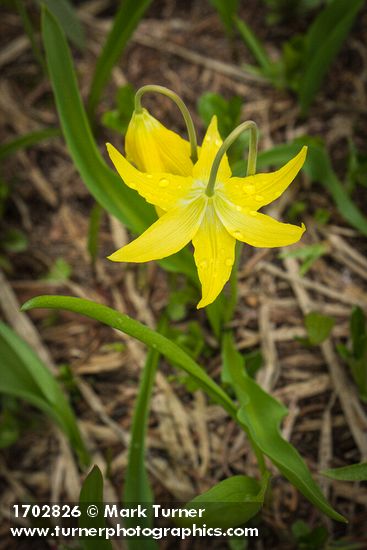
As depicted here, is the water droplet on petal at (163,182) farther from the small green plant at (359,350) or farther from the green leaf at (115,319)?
the small green plant at (359,350)

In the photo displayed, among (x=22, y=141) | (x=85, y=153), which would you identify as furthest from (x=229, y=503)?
(x=22, y=141)

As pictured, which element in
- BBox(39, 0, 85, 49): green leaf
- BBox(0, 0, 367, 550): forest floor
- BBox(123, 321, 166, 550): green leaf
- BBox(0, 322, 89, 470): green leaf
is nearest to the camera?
BBox(123, 321, 166, 550): green leaf

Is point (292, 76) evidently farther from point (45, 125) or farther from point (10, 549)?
point (10, 549)

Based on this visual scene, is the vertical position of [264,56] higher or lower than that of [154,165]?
higher

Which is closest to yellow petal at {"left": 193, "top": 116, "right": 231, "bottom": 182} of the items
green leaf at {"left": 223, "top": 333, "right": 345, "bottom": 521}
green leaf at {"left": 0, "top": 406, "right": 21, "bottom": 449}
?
green leaf at {"left": 223, "top": 333, "right": 345, "bottom": 521}

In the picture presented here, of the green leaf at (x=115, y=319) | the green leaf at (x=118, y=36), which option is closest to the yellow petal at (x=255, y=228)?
the green leaf at (x=115, y=319)

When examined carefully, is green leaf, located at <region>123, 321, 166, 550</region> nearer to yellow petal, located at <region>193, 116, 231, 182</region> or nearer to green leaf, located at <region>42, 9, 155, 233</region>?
green leaf, located at <region>42, 9, 155, 233</region>

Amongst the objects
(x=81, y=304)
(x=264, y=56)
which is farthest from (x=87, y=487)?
(x=264, y=56)
